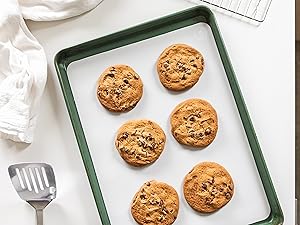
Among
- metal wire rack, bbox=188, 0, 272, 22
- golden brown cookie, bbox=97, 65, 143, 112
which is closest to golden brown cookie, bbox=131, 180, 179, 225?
golden brown cookie, bbox=97, 65, 143, 112

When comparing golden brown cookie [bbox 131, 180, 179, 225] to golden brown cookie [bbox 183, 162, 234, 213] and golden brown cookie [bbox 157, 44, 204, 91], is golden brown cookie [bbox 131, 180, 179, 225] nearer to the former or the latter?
golden brown cookie [bbox 183, 162, 234, 213]

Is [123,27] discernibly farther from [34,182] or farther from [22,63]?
[34,182]

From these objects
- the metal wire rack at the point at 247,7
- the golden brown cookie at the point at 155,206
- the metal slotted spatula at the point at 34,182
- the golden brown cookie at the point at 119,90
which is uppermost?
the metal wire rack at the point at 247,7

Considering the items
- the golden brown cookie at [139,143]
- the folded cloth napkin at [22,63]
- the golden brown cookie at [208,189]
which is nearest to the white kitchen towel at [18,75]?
the folded cloth napkin at [22,63]

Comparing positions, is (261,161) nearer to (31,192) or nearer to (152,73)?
(152,73)

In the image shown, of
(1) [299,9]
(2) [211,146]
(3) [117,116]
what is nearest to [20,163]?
(3) [117,116]

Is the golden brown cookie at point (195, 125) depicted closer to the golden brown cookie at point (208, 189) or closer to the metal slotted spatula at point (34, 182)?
the golden brown cookie at point (208, 189)
